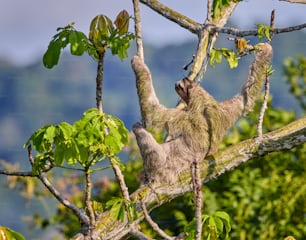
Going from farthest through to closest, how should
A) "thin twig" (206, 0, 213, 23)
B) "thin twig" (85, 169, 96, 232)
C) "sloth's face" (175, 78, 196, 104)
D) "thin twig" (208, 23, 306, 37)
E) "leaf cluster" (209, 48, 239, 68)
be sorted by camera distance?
"sloth's face" (175, 78, 196, 104) → "thin twig" (206, 0, 213, 23) → "leaf cluster" (209, 48, 239, 68) → "thin twig" (208, 23, 306, 37) → "thin twig" (85, 169, 96, 232)

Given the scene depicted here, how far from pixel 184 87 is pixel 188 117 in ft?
0.64

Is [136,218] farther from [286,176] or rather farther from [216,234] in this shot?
[286,176]

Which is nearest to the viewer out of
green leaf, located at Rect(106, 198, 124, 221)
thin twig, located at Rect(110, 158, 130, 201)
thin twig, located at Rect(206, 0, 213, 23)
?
green leaf, located at Rect(106, 198, 124, 221)

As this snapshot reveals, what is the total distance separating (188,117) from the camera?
201 inches

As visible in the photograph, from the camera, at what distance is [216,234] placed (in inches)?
131

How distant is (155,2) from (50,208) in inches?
174

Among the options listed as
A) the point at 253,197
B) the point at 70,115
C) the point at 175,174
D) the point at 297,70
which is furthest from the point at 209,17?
the point at 70,115

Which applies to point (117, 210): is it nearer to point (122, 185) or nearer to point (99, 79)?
point (122, 185)

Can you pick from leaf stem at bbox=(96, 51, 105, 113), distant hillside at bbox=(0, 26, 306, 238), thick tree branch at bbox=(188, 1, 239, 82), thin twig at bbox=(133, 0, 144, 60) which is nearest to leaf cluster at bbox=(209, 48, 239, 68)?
thick tree branch at bbox=(188, 1, 239, 82)

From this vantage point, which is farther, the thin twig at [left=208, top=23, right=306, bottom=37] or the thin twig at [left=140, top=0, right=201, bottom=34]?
the thin twig at [left=140, top=0, right=201, bottom=34]

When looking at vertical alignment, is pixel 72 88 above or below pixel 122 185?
above

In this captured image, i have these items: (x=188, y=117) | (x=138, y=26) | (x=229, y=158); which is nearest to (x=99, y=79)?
(x=138, y=26)

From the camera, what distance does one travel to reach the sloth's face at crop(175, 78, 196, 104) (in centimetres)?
499

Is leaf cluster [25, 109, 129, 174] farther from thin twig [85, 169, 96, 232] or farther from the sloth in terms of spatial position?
the sloth
